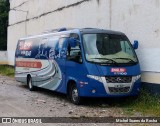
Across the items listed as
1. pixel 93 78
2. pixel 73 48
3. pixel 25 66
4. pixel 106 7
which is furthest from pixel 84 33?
pixel 25 66

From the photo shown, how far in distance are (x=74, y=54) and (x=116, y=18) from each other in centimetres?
357

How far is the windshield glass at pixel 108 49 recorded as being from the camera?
12922 millimetres

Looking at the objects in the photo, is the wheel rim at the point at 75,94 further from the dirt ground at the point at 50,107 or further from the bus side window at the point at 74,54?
the bus side window at the point at 74,54

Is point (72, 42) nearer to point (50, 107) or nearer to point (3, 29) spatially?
point (50, 107)

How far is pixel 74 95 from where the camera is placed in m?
13.5

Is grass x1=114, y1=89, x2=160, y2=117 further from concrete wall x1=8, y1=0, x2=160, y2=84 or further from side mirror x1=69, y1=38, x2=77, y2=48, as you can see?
side mirror x1=69, y1=38, x2=77, y2=48

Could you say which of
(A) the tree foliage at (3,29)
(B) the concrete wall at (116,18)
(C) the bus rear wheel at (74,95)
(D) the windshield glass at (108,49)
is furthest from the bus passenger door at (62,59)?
(A) the tree foliage at (3,29)

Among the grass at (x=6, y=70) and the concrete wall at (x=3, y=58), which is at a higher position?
the concrete wall at (x=3, y=58)

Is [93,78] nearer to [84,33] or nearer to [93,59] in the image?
[93,59]

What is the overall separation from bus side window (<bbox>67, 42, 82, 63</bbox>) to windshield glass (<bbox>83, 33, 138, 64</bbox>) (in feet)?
0.92

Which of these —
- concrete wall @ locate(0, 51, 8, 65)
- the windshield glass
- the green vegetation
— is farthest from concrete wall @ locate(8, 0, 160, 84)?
concrete wall @ locate(0, 51, 8, 65)

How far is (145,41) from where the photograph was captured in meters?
14.2

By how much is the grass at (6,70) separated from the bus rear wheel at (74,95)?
15039 millimetres

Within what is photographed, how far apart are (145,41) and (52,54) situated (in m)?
3.52
